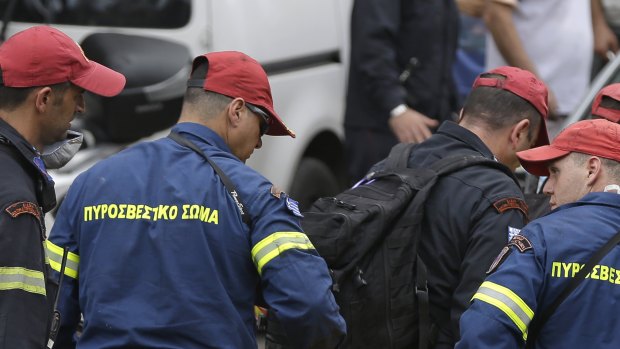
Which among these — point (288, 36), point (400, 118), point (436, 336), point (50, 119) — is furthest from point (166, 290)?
point (288, 36)

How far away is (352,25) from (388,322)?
276cm

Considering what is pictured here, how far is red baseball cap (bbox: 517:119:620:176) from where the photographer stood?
3.09 m

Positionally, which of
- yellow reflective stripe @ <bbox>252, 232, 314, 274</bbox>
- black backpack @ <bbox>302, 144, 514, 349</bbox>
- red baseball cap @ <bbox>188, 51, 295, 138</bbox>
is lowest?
black backpack @ <bbox>302, 144, 514, 349</bbox>

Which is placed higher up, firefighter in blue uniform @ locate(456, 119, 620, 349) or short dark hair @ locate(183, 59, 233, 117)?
short dark hair @ locate(183, 59, 233, 117)

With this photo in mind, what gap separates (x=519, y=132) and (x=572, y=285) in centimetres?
93

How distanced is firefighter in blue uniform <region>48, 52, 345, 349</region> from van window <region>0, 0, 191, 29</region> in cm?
235

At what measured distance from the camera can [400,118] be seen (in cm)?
561

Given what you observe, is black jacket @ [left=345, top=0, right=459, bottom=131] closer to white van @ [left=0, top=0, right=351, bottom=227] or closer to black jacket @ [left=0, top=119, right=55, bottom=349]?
white van @ [left=0, top=0, right=351, bottom=227]

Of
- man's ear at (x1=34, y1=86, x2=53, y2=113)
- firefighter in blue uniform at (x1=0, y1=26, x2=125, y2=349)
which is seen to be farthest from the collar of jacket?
man's ear at (x1=34, y1=86, x2=53, y2=113)

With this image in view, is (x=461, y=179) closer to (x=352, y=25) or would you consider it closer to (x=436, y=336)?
(x=436, y=336)

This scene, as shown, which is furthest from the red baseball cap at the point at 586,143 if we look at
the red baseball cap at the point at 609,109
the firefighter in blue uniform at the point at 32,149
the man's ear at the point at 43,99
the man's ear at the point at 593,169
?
the man's ear at the point at 43,99

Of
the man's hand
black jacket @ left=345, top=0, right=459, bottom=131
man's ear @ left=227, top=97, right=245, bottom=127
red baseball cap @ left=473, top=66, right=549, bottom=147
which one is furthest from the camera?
black jacket @ left=345, top=0, right=459, bottom=131

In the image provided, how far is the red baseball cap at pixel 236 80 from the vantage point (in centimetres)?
322

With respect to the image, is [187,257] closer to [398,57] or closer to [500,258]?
[500,258]
